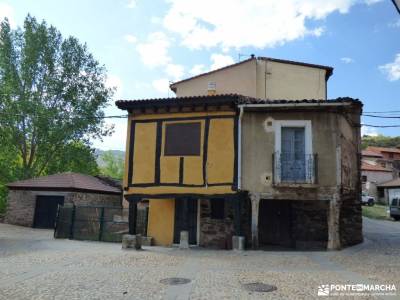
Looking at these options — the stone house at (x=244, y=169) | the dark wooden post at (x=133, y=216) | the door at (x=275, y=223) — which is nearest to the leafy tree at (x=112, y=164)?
the stone house at (x=244, y=169)

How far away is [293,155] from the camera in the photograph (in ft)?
43.3

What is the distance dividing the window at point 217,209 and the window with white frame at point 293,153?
2.70m

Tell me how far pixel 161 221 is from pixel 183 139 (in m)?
3.52

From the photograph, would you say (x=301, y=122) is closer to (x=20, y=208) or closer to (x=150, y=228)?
(x=150, y=228)

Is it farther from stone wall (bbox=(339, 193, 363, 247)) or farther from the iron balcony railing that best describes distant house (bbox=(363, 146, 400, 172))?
the iron balcony railing

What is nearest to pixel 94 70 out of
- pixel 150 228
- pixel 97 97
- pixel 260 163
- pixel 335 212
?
pixel 97 97

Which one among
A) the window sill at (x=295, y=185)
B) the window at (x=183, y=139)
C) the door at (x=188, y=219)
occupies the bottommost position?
the door at (x=188, y=219)

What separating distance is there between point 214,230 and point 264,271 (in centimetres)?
588

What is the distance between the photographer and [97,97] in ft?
99.8

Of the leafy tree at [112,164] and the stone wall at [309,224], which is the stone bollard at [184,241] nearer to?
the stone wall at [309,224]


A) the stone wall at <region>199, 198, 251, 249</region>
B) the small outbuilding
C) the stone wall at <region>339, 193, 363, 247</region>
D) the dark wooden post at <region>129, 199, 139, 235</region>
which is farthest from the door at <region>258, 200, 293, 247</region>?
the small outbuilding

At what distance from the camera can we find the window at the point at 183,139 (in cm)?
1382

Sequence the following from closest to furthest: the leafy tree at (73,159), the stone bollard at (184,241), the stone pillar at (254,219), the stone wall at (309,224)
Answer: the stone pillar at (254,219) < the stone bollard at (184,241) < the stone wall at (309,224) < the leafy tree at (73,159)

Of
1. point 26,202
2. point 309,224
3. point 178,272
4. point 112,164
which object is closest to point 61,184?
point 26,202
